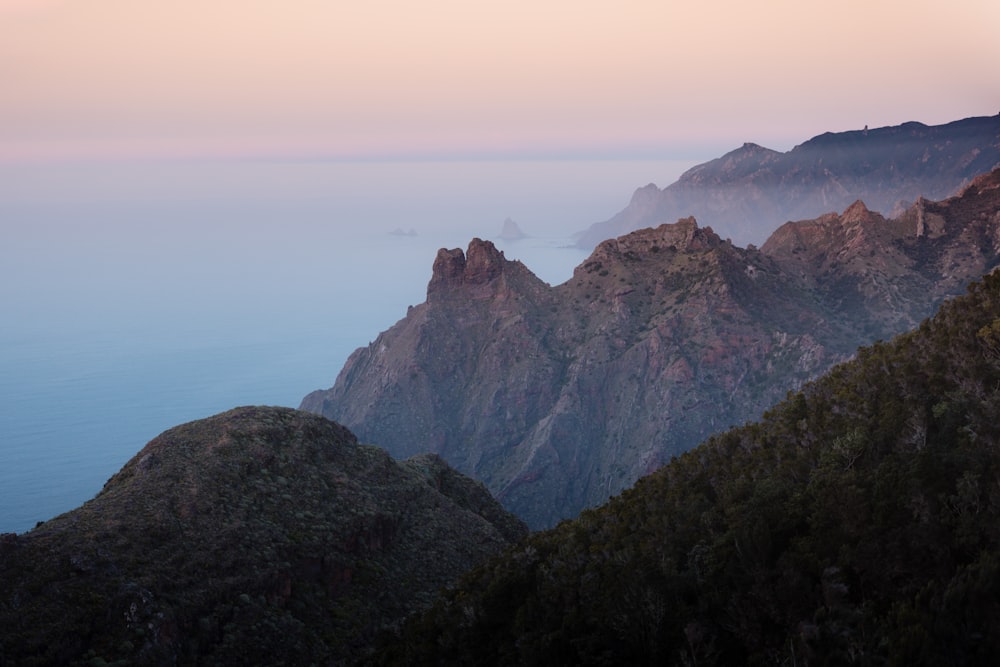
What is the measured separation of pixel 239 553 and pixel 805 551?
68.7 feet

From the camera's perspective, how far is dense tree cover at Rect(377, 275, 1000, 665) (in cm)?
2091

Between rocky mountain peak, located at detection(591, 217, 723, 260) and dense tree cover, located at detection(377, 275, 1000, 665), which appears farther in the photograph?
rocky mountain peak, located at detection(591, 217, 723, 260)

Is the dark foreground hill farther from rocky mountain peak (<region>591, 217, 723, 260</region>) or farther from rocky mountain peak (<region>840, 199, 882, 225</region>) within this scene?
rocky mountain peak (<region>840, 199, 882, 225</region>)

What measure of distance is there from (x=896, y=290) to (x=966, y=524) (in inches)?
3648

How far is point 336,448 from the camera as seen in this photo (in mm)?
46094

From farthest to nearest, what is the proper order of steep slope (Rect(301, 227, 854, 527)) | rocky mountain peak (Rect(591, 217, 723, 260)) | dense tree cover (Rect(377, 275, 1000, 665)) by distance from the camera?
rocky mountain peak (Rect(591, 217, 723, 260))
steep slope (Rect(301, 227, 854, 527))
dense tree cover (Rect(377, 275, 1000, 665))

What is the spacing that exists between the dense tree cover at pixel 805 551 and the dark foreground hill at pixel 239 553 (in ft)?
16.2

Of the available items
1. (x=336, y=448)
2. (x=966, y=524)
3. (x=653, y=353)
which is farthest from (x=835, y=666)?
(x=653, y=353)

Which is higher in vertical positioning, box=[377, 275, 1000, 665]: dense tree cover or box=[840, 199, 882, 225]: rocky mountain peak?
box=[840, 199, 882, 225]: rocky mountain peak

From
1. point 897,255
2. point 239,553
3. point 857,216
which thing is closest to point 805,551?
point 239,553

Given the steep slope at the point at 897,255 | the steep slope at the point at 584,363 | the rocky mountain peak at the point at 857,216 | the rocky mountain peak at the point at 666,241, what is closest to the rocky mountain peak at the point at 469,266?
the steep slope at the point at 584,363

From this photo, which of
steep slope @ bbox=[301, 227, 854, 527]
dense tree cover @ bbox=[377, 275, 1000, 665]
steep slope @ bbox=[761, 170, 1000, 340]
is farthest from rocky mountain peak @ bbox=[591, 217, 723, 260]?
dense tree cover @ bbox=[377, 275, 1000, 665]

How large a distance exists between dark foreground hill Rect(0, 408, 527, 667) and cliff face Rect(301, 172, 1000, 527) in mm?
53687

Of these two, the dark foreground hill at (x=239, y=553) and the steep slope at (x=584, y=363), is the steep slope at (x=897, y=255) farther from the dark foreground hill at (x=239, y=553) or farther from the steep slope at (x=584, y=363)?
the dark foreground hill at (x=239, y=553)
